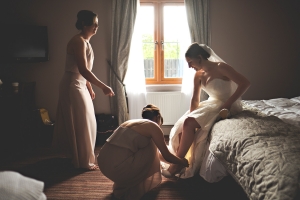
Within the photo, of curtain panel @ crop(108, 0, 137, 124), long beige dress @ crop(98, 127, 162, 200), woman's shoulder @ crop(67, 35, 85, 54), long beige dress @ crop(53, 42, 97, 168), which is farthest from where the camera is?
curtain panel @ crop(108, 0, 137, 124)

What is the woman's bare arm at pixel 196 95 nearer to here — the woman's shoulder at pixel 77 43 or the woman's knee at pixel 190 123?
the woman's knee at pixel 190 123

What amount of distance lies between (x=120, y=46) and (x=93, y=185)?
2.03 meters

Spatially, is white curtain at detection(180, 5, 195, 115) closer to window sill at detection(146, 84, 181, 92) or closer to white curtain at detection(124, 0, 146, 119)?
window sill at detection(146, 84, 181, 92)

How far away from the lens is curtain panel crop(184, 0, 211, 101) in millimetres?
3656

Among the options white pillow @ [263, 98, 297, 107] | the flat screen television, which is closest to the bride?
white pillow @ [263, 98, 297, 107]

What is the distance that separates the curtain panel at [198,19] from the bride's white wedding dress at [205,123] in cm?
136

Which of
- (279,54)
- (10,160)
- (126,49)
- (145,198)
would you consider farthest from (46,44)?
(279,54)

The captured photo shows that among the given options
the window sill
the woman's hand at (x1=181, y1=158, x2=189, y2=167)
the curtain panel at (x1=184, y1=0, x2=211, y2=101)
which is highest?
the curtain panel at (x1=184, y1=0, x2=211, y2=101)

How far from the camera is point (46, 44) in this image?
3.65 metres

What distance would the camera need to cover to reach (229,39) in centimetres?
385

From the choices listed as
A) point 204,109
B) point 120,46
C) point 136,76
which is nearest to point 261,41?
point 136,76

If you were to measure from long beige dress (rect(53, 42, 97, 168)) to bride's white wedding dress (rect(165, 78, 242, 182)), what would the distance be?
2.73 feet

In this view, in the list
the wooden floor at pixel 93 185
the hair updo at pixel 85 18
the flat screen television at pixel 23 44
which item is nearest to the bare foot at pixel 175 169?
the wooden floor at pixel 93 185

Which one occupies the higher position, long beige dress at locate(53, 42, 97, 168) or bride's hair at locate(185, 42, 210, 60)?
bride's hair at locate(185, 42, 210, 60)
